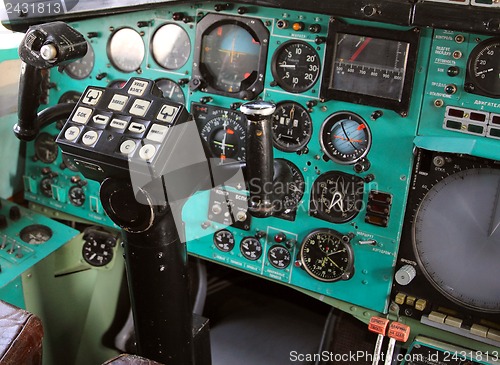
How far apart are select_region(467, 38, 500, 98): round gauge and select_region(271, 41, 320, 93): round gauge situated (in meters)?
0.71

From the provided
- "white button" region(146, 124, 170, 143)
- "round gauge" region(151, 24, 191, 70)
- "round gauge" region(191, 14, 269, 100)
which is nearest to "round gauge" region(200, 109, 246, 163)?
"round gauge" region(191, 14, 269, 100)

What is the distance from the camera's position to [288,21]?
302 cm

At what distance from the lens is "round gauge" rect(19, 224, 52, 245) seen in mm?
3518

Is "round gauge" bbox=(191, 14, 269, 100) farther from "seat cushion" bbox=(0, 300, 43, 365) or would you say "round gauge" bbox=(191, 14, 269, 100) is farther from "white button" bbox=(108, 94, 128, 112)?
"seat cushion" bbox=(0, 300, 43, 365)

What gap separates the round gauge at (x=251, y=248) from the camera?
132 inches

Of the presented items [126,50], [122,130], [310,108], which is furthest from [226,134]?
[122,130]

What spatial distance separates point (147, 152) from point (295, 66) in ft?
3.82

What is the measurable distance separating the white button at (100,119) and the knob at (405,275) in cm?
152

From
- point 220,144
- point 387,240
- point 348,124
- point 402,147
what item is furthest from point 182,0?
point 387,240

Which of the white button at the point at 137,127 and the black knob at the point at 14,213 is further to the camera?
the black knob at the point at 14,213

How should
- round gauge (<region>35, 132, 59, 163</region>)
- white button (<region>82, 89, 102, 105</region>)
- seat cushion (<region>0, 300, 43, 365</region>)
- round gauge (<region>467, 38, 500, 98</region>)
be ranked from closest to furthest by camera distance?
seat cushion (<region>0, 300, 43, 365</region>) → white button (<region>82, 89, 102, 105</region>) → round gauge (<region>467, 38, 500, 98</region>) → round gauge (<region>35, 132, 59, 163</region>)

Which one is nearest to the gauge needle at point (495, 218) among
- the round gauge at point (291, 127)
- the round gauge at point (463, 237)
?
the round gauge at point (463, 237)

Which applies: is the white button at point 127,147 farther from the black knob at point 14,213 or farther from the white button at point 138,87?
the black knob at point 14,213

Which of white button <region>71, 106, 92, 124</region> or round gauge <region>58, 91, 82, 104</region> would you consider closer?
white button <region>71, 106, 92, 124</region>
